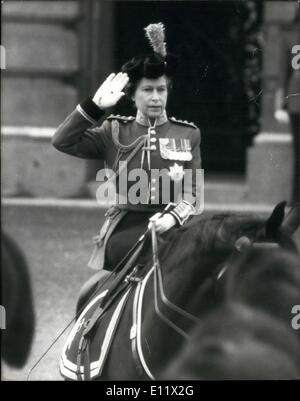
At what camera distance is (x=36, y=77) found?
6.92 meters

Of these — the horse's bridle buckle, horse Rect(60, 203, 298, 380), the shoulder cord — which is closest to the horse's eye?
horse Rect(60, 203, 298, 380)

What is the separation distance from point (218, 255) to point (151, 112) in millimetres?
829

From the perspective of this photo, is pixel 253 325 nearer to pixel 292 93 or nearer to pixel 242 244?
pixel 242 244

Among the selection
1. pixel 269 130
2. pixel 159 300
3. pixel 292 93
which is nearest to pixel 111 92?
pixel 159 300

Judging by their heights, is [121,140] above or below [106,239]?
above

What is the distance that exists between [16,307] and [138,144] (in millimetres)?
1565

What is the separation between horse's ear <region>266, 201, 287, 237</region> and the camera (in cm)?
293

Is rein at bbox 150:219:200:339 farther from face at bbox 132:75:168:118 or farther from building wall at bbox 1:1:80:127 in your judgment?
building wall at bbox 1:1:80:127

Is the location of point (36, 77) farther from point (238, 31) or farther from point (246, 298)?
point (246, 298)

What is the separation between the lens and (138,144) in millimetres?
3670

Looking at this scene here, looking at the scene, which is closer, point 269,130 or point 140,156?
point 140,156

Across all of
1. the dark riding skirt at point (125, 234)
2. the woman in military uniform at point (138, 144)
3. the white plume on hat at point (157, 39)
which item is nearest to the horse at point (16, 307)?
the dark riding skirt at point (125, 234)

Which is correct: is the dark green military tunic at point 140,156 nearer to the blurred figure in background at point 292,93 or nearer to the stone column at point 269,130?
the blurred figure in background at point 292,93

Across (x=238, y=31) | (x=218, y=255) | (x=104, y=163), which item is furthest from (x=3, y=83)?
(x=218, y=255)
